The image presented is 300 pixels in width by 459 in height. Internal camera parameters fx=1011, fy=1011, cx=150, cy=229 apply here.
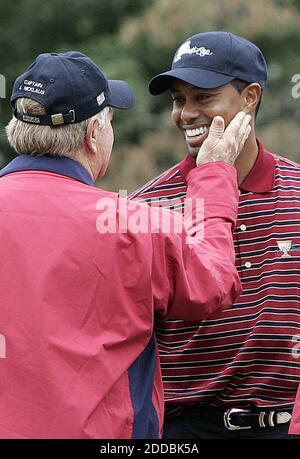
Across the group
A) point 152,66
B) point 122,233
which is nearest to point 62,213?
point 122,233

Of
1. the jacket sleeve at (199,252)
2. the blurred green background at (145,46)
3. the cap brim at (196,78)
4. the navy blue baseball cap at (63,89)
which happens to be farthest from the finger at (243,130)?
the blurred green background at (145,46)

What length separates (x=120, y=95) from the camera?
328cm

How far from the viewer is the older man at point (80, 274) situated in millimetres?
2732

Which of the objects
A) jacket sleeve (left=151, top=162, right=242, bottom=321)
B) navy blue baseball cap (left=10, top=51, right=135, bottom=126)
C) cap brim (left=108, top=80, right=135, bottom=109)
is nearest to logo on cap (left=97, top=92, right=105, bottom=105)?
navy blue baseball cap (left=10, top=51, right=135, bottom=126)

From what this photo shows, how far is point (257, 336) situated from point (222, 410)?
35cm

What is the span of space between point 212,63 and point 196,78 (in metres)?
0.10

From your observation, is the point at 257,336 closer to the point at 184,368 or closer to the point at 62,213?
the point at 184,368

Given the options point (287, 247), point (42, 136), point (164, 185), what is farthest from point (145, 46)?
point (42, 136)

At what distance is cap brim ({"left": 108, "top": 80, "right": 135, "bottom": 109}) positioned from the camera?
3225 mm

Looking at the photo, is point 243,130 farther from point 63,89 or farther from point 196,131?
point 63,89

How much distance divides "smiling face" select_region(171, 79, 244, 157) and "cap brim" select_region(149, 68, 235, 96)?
0.04 metres

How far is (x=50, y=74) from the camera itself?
2967 millimetres

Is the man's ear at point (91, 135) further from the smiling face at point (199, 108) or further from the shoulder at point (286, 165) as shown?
the shoulder at point (286, 165)

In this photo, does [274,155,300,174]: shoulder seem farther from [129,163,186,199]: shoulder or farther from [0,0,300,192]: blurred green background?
[0,0,300,192]: blurred green background
